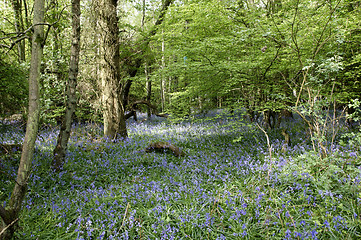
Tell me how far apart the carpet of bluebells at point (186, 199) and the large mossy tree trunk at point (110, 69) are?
5.02 ft

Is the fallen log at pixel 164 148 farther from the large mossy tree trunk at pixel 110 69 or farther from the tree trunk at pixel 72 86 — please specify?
the tree trunk at pixel 72 86

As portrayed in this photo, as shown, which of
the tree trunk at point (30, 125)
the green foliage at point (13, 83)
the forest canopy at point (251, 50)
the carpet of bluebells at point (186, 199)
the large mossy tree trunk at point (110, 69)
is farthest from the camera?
the large mossy tree trunk at point (110, 69)

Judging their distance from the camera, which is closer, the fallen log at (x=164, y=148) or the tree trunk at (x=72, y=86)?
the tree trunk at (x=72, y=86)

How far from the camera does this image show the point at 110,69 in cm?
681

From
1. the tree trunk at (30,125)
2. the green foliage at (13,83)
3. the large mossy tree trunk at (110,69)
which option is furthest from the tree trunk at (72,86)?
the large mossy tree trunk at (110,69)

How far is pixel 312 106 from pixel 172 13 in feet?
18.4

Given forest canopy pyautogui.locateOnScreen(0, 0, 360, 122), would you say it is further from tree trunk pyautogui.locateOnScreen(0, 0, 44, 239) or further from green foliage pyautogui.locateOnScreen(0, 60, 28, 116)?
tree trunk pyautogui.locateOnScreen(0, 0, 44, 239)

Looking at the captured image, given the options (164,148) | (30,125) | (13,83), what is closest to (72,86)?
(13,83)

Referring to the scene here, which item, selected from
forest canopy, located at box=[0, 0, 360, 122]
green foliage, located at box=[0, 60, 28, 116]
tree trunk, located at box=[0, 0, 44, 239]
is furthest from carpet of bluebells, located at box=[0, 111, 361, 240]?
forest canopy, located at box=[0, 0, 360, 122]

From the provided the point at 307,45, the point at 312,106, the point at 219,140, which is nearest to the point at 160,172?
the point at 219,140

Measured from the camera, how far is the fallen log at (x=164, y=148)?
604cm

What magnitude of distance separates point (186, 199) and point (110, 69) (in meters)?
5.22

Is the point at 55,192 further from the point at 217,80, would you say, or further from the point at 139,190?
the point at 217,80

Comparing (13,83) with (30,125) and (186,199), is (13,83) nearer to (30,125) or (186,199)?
(30,125)
